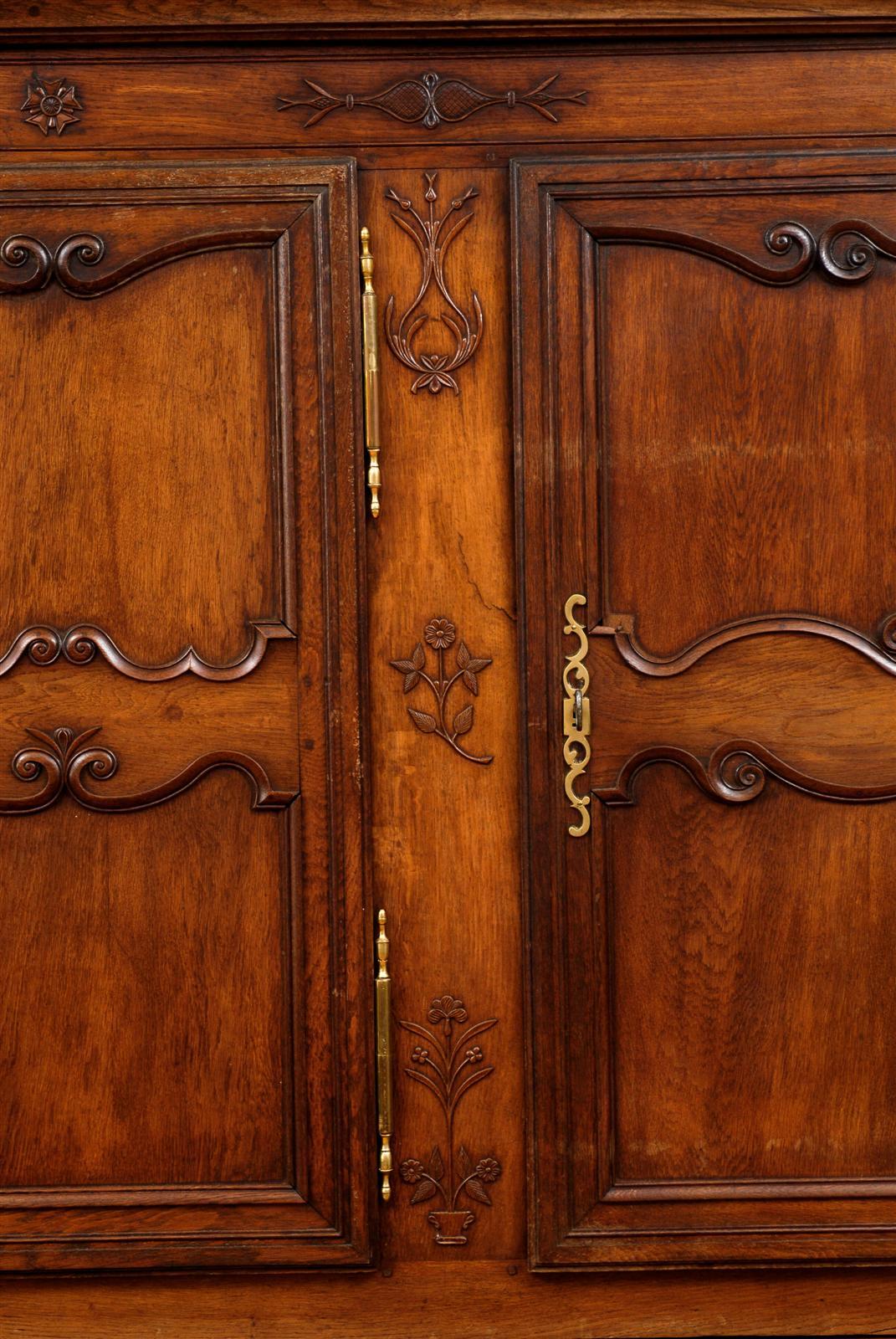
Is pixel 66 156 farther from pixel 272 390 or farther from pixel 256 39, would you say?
pixel 272 390

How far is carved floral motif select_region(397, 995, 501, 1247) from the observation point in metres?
1.93

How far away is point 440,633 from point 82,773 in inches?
24.5

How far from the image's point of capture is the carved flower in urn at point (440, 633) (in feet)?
6.35

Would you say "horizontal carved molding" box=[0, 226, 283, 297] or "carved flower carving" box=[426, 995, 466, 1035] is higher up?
"horizontal carved molding" box=[0, 226, 283, 297]

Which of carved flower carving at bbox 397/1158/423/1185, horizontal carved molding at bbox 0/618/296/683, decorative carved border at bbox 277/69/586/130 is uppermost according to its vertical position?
decorative carved border at bbox 277/69/586/130

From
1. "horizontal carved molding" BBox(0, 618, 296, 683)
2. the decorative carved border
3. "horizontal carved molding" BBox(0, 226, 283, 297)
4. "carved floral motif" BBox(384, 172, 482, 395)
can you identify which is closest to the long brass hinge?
"horizontal carved molding" BBox(0, 618, 296, 683)

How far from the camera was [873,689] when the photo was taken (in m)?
1.93

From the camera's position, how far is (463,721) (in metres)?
1.94

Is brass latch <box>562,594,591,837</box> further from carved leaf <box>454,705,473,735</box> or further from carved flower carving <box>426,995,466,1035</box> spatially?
carved flower carving <box>426,995,466,1035</box>

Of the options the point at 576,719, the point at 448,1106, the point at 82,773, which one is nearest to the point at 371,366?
the point at 576,719

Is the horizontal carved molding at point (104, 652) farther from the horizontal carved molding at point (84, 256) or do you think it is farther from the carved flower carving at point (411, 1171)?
the carved flower carving at point (411, 1171)

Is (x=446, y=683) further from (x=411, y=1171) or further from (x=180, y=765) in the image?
(x=411, y=1171)

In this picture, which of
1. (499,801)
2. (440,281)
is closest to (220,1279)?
(499,801)

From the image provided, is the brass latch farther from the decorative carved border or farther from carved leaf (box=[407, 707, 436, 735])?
the decorative carved border
